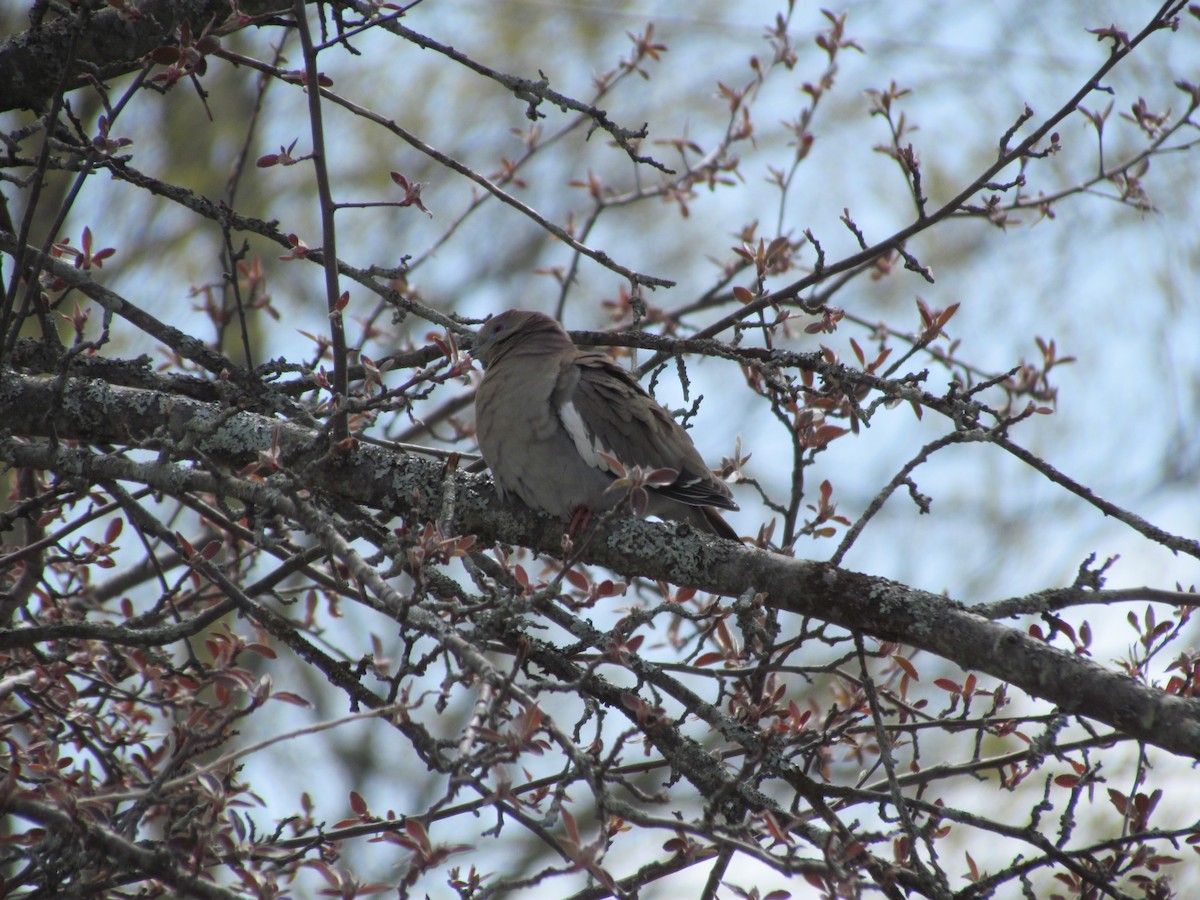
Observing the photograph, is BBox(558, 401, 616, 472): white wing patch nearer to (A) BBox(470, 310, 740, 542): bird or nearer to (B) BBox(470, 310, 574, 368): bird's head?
(A) BBox(470, 310, 740, 542): bird

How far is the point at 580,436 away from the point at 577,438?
0.06 feet

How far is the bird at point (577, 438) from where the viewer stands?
3775 mm

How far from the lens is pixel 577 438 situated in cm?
387

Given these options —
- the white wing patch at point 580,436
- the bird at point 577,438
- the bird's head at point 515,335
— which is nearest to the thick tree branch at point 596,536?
the bird at point 577,438

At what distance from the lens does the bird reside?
378 centimetres

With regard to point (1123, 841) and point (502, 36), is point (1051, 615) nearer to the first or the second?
point (1123, 841)

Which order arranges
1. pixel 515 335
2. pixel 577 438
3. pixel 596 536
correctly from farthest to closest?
pixel 515 335 < pixel 577 438 < pixel 596 536

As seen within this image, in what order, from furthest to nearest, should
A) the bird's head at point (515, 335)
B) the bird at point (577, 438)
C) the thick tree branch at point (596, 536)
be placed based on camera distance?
the bird's head at point (515, 335)
the bird at point (577, 438)
the thick tree branch at point (596, 536)

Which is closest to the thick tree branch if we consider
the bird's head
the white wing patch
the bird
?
the bird

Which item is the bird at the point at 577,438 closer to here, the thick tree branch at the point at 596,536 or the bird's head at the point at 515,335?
the bird's head at the point at 515,335

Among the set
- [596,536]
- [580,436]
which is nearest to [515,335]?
[580,436]

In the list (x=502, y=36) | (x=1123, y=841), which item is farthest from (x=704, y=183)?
(x=502, y=36)

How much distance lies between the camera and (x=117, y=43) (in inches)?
129

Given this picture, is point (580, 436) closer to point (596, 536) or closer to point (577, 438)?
point (577, 438)
